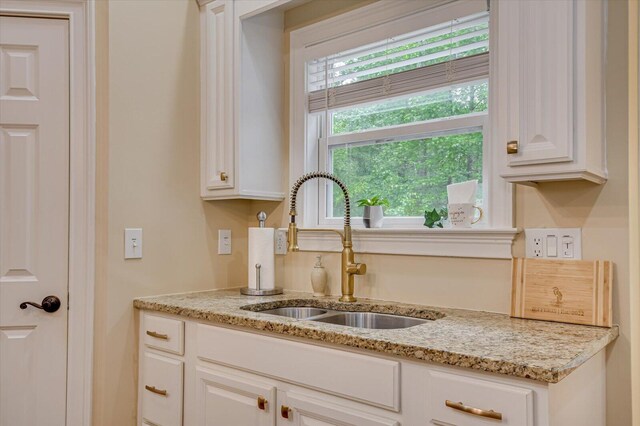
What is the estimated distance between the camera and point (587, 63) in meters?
1.45

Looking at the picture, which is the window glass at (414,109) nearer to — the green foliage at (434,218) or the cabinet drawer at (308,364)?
the green foliage at (434,218)

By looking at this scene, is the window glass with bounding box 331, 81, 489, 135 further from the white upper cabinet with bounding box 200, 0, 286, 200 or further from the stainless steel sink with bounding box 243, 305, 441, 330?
the stainless steel sink with bounding box 243, 305, 441, 330

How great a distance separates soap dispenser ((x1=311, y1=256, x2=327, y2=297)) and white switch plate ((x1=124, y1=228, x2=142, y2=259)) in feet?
2.55

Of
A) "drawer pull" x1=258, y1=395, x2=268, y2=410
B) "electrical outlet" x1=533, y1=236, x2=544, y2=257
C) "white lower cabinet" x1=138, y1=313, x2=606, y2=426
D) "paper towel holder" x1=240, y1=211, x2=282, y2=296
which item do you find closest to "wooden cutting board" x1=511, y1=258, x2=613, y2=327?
"electrical outlet" x1=533, y1=236, x2=544, y2=257

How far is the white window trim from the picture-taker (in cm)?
181

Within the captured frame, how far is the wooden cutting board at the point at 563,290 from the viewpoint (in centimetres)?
155

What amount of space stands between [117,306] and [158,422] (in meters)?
0.51

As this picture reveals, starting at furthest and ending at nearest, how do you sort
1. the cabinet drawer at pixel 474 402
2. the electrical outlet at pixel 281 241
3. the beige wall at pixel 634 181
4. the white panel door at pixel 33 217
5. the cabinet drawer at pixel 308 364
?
1. the electrical outlet at pixel 281 241
2. the white panel door at pixel 33 217
3. the beige wall at pixel 634 181
4. the cabinet drawer at pixel 308 364
5. the cabinet drawer at pixel 474 402

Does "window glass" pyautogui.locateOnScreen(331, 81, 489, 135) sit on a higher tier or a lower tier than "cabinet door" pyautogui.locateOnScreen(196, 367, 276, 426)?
higher

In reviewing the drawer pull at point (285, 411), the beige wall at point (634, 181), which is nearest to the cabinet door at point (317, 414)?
the drawer pull at point (285, 411)

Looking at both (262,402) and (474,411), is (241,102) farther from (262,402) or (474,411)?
(474,411)

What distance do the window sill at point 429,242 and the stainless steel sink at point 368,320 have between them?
263 mm

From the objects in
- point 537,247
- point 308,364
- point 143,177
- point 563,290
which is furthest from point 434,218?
point 143,177

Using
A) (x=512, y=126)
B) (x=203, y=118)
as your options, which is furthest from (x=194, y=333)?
(x=512, y=126)
